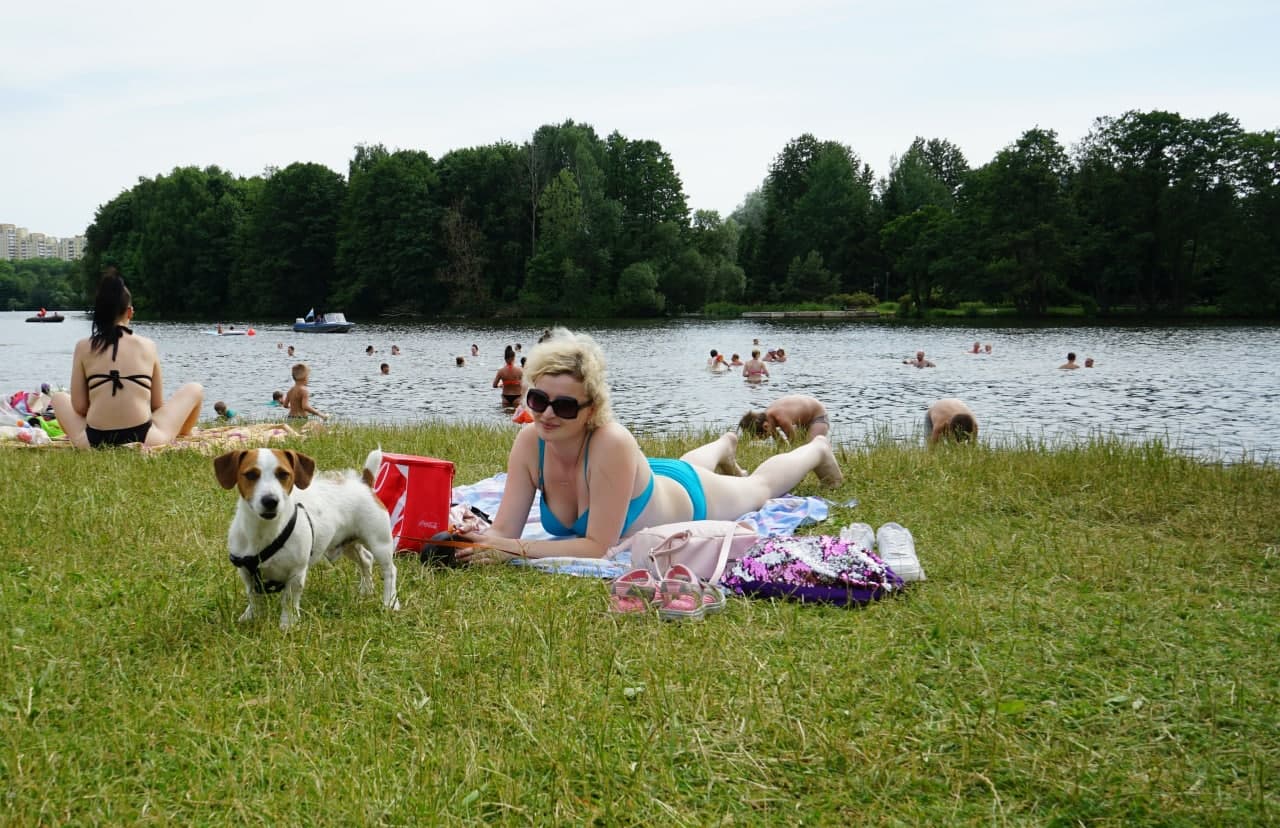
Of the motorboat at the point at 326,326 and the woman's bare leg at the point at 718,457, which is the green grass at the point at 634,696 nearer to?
the woman's bare leg at the point at 718,457

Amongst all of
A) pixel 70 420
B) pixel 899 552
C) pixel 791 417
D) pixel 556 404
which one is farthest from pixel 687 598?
pixel 70 420

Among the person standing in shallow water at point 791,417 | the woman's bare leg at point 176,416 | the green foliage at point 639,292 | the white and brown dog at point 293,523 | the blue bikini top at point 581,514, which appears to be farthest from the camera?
the green foliage at point 639,292

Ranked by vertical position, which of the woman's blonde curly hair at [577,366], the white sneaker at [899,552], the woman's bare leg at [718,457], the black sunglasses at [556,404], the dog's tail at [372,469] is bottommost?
the white sneaker at [899,552]

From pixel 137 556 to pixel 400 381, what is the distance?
24610 millimetres

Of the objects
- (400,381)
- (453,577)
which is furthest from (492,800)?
(400,381)

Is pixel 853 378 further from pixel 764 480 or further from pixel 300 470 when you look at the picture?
pixel 300 470

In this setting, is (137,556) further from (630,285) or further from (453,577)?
(630,285)

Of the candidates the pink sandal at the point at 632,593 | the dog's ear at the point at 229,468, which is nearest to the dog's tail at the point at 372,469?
the dog's ear at the point at 229,468

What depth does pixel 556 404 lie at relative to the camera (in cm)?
508

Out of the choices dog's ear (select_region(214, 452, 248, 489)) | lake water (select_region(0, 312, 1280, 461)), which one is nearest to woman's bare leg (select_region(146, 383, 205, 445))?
dog's ear (select_region(214, 452, 248, 489))

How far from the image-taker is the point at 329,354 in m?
41.1

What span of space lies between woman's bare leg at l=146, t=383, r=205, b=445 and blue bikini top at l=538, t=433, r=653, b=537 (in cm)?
526

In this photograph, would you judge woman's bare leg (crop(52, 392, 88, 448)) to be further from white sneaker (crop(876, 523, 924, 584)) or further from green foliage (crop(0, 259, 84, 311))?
green foliage (crop(0, 259, 84, 311))

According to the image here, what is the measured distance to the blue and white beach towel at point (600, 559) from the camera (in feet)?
17.2
